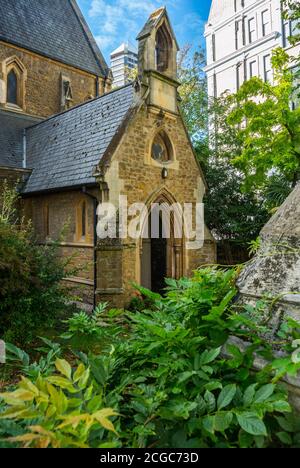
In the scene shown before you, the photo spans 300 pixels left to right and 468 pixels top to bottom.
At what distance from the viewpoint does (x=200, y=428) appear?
1511 mm

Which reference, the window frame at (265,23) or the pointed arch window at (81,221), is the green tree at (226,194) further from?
the window frame at (265,23)

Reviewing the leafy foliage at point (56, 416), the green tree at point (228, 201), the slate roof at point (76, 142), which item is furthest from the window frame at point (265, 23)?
the leafy foliage at point (56, 416)

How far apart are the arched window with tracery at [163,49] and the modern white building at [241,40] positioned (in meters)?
21.8

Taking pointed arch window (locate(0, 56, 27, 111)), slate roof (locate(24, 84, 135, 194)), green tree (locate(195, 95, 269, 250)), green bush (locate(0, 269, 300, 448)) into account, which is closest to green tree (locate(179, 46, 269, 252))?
green tree (locate(195, 95, 269, 250))

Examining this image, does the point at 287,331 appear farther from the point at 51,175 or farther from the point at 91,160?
the point at 51,175

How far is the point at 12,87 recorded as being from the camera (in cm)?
1806

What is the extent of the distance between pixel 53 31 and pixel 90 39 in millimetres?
3212

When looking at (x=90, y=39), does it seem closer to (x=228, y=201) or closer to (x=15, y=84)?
(x=15, y=84)

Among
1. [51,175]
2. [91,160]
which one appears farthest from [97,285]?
[51,175]

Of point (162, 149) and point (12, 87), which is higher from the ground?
point (12, 87)

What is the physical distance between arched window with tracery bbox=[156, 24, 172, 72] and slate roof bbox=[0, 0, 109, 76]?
9.17m

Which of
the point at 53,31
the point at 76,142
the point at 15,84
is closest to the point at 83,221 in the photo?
the point at 76,142

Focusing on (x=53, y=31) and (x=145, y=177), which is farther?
(x=53, y=31)

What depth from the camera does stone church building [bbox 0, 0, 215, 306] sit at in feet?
33.6
